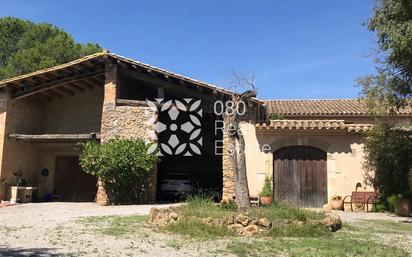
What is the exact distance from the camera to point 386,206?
50.5 feet

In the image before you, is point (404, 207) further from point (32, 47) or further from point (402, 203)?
point (32, 47)

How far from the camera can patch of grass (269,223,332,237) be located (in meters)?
9.09

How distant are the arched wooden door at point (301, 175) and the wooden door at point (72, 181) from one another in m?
8.28

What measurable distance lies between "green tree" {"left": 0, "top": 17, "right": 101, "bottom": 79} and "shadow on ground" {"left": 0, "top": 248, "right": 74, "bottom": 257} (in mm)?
19399

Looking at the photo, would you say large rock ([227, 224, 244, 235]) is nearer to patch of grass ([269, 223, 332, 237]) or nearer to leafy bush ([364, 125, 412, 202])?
patch of grass ([269, 223, 332, 237])

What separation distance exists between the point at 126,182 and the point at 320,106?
37.8 feet

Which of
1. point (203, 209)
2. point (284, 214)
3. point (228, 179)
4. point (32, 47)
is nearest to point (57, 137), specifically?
point (228, 179)

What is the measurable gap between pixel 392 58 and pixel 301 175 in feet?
21.1

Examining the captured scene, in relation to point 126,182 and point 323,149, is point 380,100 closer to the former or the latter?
point 323,149

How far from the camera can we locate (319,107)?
901 inches


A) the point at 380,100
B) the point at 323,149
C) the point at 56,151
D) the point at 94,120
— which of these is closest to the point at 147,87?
the point at 94,120

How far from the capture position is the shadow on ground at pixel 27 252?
22.9 feet

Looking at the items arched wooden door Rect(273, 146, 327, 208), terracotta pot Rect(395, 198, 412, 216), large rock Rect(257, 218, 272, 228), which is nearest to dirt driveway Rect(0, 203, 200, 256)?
large rock Rect(257, 218, 272, 228)

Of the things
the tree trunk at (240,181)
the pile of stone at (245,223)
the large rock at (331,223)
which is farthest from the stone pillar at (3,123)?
the large rock at (331,223)
